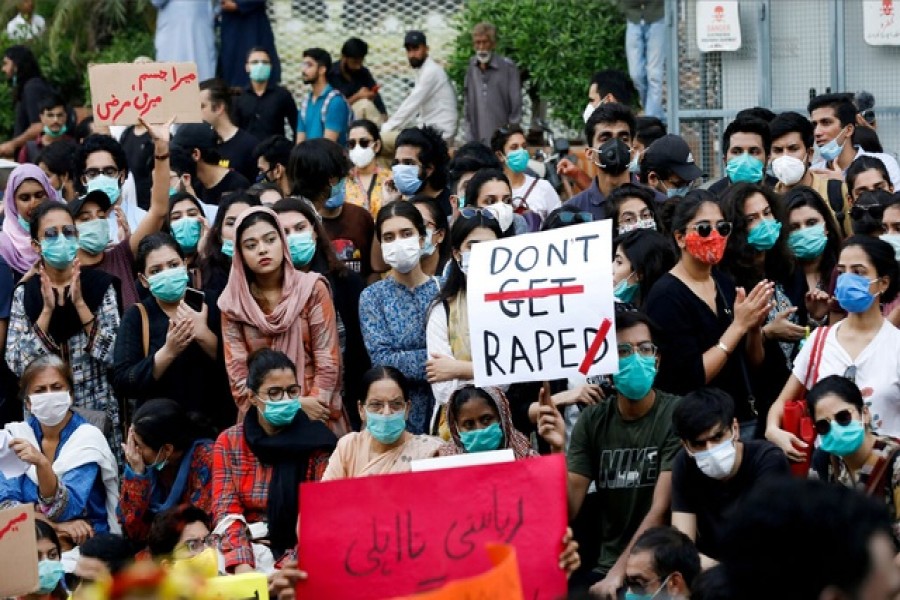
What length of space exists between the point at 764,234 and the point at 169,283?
287 centimetres

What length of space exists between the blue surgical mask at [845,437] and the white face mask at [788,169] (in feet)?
9.36

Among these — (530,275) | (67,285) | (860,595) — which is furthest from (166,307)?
(860,595)

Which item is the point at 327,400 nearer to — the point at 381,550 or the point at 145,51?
the point at 381,550

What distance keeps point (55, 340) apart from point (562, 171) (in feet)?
13.0

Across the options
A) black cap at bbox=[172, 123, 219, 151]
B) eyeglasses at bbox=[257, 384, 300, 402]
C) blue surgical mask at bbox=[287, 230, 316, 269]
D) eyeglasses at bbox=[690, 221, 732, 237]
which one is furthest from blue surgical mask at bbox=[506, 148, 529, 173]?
eyeglasses at bbox=[257, 384, 300, 402]

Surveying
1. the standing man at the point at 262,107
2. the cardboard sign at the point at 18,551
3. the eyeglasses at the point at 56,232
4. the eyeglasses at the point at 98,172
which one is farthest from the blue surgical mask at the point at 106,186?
A: the standing man at the point at 262,107

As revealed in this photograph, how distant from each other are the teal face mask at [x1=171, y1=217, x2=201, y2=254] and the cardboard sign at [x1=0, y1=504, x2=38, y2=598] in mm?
2858

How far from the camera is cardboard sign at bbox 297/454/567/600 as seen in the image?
6457mm

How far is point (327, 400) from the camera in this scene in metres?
9.02

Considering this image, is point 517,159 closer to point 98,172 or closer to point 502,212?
point 502,212

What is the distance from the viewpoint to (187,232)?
10266 millimetres

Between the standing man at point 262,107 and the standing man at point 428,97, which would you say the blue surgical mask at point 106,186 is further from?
the standing man at point 428,97

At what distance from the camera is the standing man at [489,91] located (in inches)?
621

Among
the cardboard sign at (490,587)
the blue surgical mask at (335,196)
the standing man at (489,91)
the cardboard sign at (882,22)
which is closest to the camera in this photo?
the cardboard sign at (490,587)
